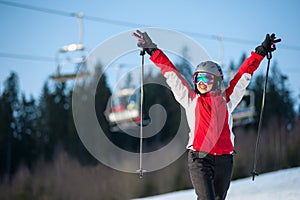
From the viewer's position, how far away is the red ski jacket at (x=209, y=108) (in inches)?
133

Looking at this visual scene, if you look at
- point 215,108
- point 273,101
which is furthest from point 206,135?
point 273,101

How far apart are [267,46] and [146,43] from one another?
2.87 feet

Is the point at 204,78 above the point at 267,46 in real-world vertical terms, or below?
below

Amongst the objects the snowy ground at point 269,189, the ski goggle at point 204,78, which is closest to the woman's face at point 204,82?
the ski goggle at point 204,78

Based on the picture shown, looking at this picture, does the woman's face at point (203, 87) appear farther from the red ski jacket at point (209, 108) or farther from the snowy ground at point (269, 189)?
the snowy ground at point (269, 189)

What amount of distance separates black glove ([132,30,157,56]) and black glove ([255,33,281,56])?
2.45 ft

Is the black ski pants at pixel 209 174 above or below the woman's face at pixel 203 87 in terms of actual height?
below

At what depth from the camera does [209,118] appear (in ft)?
11.1

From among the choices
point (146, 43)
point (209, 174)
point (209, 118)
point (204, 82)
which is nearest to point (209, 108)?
point (209, 118)

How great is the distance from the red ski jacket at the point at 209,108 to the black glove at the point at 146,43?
45 millimetres

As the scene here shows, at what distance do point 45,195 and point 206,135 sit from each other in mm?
12687

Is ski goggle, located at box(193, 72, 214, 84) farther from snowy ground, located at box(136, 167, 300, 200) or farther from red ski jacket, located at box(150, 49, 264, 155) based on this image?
snowy ground, located at box(136, 167, 300, 200)

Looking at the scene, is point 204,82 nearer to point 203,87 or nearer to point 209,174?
point 203,87

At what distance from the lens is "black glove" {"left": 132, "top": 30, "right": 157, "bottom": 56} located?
367 cm
